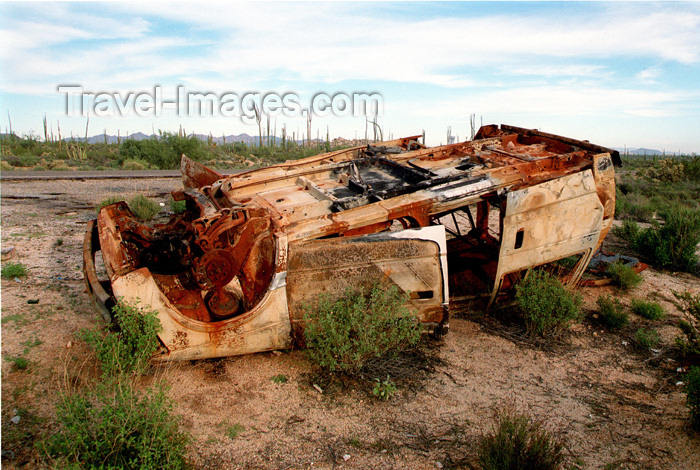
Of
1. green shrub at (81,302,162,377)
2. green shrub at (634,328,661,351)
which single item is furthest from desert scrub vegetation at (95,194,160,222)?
green shrub at (634,328,661,351)

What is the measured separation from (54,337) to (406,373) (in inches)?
149

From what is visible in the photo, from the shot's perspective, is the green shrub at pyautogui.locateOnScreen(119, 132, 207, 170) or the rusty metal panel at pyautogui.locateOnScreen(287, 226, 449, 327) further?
the green shrub at pyautogui.locateOnScreen(119, 132, 207, 170)

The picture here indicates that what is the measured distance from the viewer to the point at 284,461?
11.5ft

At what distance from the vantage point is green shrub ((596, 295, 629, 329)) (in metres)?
5.79

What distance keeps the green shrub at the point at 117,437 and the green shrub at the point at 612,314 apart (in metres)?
5.20

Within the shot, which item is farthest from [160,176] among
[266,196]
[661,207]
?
[661,207]

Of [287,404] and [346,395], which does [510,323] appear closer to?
[346,395]

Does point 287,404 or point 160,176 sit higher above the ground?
point 160,176

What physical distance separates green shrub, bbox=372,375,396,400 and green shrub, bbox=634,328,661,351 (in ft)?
10.4

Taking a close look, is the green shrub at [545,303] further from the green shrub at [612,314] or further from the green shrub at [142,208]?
the green shrub at [142,208]

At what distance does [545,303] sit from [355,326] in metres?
2.42

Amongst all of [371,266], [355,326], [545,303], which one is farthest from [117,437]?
[545,303]

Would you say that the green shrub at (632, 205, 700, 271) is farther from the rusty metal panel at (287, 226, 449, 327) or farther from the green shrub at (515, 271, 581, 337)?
the rusty metal panel at (287, 226, 449, 327)

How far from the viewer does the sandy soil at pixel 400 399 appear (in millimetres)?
3600
